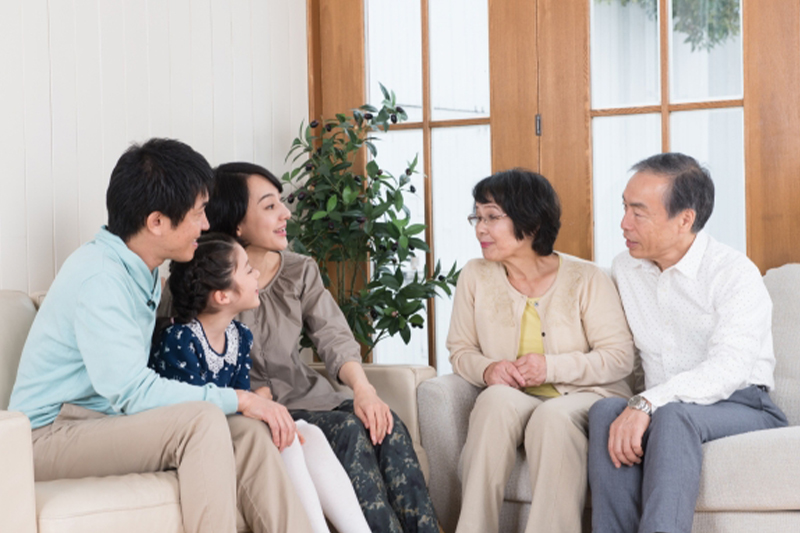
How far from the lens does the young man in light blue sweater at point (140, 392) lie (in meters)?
1.82

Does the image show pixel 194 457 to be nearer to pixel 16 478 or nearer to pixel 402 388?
pixel 16 478

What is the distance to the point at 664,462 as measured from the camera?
2.02 meters

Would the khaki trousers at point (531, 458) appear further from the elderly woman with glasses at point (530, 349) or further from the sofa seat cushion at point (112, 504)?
the sofa seat cushion at point (112, 504)

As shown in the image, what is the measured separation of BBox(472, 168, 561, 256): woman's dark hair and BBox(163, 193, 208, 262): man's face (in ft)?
3.05

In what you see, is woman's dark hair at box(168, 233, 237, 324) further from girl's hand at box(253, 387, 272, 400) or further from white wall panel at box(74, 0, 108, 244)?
white wall panel at box(74, 0, 108, 244)

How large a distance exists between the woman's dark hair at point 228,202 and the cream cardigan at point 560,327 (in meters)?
0.72

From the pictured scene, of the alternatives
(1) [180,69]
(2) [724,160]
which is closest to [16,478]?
(1) [180,69]

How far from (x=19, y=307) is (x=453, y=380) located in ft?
3.90

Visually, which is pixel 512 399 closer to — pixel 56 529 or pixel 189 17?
pixel 56 529

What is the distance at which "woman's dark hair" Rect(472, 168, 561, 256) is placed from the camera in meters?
2.62

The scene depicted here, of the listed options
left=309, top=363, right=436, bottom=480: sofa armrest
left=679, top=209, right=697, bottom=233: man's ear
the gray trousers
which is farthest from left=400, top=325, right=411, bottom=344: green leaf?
left=679, top=209, right=697, bottom=233: man's ear

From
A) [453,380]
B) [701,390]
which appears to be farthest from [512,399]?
[701,390]

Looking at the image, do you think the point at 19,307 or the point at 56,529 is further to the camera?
the point at 19,307

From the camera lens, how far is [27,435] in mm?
1611
